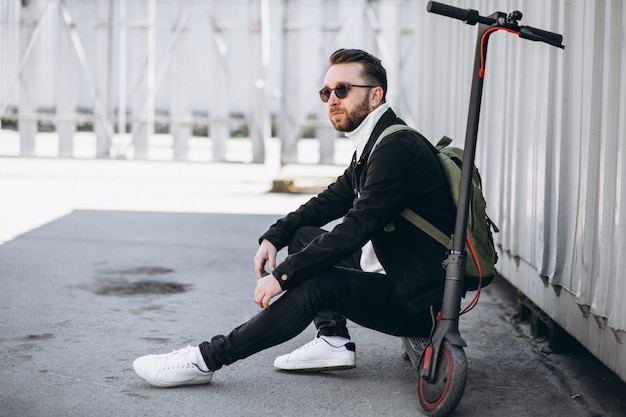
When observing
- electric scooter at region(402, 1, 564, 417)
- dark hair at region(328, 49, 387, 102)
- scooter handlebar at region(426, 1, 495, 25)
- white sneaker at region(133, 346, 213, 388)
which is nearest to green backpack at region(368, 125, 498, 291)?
electric scooter at region(402, 1, 564, 417)

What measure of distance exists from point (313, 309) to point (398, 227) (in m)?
0.54

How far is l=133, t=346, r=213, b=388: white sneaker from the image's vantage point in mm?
4488

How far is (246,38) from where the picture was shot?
1653cm

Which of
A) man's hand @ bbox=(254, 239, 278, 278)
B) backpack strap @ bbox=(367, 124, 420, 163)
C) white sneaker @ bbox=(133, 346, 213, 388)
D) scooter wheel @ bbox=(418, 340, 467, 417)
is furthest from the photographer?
man's hand @ bbox=(254, 239, 278, 278)

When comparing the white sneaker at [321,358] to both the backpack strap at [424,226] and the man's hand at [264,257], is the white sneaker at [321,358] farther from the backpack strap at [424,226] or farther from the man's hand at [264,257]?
the backpack strap at [424,226]

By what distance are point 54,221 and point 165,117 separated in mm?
6503

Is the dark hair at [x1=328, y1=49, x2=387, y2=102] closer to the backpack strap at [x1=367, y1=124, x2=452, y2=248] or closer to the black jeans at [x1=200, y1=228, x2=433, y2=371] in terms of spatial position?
the backpack strap at [x1=367, y1=124, x2=452, y2=248]

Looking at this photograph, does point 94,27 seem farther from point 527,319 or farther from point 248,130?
point 527,319

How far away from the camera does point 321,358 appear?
4.85m

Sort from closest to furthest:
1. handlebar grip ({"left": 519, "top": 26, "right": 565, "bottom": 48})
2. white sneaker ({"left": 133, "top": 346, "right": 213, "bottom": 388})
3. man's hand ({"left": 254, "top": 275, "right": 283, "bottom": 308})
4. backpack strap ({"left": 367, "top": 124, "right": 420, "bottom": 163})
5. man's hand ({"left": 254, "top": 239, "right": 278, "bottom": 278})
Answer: handlebar grip ({"left": 519, "top": 26, "right": 565, "bottom": 48}), man's hand ({"left": 254, "top": 275, "right": 283, "bottom": 308}), backpack strap ({"left": 367, "top": 124, "right": 420, "bottom": 163}), white sneaker ({"left": 133, "top": 346, "right": 213, "bottom": 388}), man's hand ({"left": 254, "top": 239, "right": 278, "bottom": 278})

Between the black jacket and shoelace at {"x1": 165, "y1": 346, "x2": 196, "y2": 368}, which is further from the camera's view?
shoelace at {"x1": 165, "y1": 346, "x2": 196, "y2": 368}

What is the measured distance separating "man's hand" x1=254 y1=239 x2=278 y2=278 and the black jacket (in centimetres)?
51

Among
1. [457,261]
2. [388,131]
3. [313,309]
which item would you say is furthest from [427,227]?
[313,309]

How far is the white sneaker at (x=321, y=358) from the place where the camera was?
485 cm
